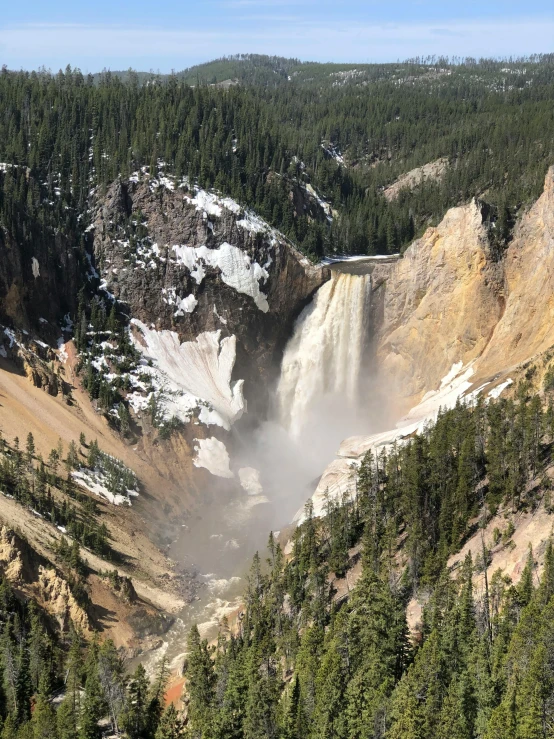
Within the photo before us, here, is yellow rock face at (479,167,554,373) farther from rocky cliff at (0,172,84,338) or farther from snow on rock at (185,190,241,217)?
rocky cliff at (0,172,84,338)

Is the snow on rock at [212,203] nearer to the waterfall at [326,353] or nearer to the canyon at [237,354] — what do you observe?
the canyon at [237,354]

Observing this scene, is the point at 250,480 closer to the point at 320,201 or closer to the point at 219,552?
the point at 219,552

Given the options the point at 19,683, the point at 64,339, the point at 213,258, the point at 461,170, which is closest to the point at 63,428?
the point at 64,339

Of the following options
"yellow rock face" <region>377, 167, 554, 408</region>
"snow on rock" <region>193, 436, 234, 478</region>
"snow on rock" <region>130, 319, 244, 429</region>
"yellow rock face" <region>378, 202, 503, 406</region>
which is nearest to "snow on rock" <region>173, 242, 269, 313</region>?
"snow on rock" <region>130, 319, 244, 429</region>

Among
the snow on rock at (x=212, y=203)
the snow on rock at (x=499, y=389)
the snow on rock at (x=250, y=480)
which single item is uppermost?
the snow on rock at (x=212, y=203)

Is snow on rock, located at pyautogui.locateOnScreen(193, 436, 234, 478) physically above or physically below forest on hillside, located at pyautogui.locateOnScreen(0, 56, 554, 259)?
below

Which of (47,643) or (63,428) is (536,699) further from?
(63,428)

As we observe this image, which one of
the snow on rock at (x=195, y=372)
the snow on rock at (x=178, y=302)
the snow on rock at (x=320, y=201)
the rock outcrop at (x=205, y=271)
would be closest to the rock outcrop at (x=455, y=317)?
the rock outcrop at (x=205, y=271)
